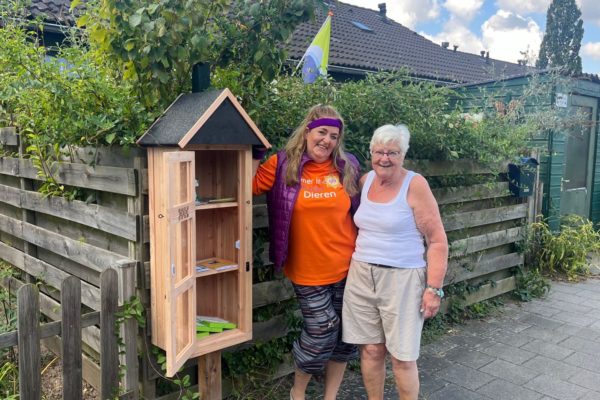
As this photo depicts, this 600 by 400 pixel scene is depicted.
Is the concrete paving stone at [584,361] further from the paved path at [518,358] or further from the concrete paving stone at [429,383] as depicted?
the concrete paving stone at [429,383]

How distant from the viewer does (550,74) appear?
7.16m

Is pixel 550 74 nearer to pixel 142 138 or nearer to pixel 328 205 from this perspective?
pixel 328 205

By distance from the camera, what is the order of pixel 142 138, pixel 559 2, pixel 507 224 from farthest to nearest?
pixel 559 2 < pixel 507 224 < pixel 142 138

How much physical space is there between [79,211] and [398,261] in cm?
206

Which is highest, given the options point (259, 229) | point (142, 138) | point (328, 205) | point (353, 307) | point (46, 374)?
point (142, 138)

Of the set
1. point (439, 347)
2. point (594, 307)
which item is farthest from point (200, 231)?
point (594, 307)

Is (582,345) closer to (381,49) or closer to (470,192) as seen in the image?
(470,192)

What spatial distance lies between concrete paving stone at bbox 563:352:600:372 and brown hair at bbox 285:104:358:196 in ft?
8.42

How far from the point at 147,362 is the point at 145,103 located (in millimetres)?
1518

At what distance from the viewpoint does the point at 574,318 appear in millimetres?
5285

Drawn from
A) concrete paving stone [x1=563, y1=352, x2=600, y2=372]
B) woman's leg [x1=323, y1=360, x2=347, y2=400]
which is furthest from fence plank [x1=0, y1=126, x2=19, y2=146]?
concrete paving stone [x1=563, y1=352, x2=600, y2=372]

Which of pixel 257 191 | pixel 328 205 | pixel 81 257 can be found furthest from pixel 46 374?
pixel 328 205

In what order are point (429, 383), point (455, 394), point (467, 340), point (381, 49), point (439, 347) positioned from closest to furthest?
point (455, 394), point (429, 383), point (439, 347), point (467, 340), point (381, 49)

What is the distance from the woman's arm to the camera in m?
2.94
